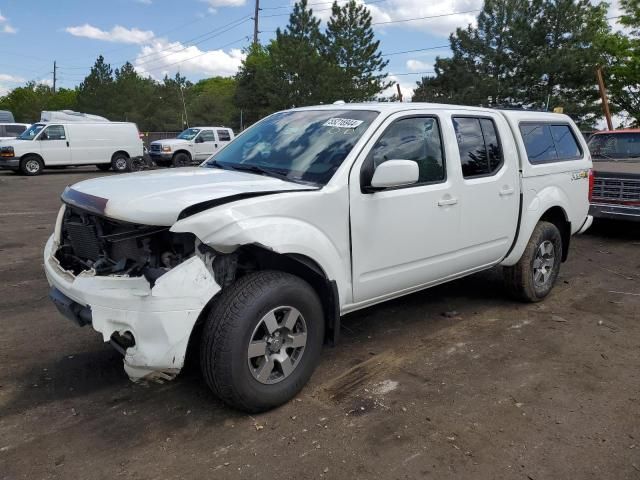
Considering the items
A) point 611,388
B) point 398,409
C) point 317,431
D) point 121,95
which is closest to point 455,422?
point 398,409

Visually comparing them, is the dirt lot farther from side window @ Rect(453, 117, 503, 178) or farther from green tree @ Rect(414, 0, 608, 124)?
green tree @ Rect(414, 0, 608, 124)

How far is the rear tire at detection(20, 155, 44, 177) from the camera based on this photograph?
19594mm

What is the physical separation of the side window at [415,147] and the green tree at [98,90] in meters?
57.6

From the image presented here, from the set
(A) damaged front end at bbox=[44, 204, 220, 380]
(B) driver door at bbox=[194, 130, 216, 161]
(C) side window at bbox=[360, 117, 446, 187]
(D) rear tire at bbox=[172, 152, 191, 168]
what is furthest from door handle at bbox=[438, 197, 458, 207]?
(B) driver door at bbox=[194, 130, 216, 161]

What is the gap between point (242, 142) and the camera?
4457 mm

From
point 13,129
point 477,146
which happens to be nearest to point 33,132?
point 13,129

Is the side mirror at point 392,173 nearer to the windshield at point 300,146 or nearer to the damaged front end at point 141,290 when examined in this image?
the windshield at point 300,146

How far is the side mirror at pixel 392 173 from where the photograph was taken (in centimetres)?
343

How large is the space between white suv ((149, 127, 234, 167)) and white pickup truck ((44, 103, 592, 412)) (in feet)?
63.6

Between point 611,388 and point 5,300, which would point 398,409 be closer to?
point 611,388

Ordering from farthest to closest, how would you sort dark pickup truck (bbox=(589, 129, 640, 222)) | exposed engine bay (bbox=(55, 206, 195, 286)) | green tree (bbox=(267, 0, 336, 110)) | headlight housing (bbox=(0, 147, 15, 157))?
green tree (bbox=(267, 0, 336, 110)), headlight housing (bbox=(0, 147, 15, 157)), dark pickup truck (bbox=(589, 129, 640, 222)), exposed engine bay (bbox=(55, 206, 195, 286))

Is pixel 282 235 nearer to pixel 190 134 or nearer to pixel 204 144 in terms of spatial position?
pixel 204 144

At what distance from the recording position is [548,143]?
538cm

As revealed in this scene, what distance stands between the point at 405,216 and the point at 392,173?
0.48 metres
